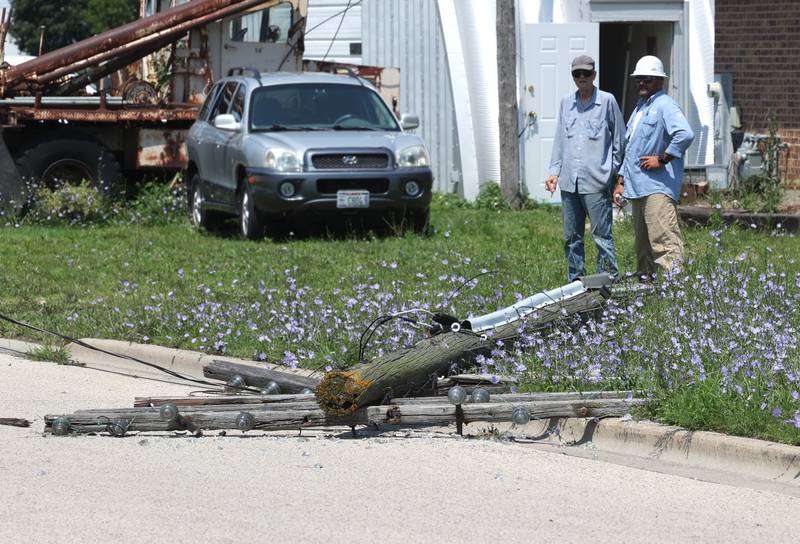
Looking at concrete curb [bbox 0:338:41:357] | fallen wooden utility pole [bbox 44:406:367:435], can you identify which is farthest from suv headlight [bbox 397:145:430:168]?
fallen wooden utility pole [bbox 44:406:367:435]

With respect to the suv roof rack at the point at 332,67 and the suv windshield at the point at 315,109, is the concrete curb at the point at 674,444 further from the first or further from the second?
the suv roof rack at the point at 332,67

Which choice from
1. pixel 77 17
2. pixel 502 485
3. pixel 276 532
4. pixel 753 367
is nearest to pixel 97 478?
pixel 276 532

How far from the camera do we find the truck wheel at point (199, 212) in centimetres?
1698

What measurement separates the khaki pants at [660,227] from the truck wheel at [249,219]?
20.0 feet

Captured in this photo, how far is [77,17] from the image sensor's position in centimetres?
6169

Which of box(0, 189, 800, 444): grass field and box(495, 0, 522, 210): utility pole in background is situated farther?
box(495, 0, 522, 210): utility pole in background

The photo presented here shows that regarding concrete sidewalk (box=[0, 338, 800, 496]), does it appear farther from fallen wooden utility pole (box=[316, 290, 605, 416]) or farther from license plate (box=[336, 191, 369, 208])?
license plate (box=[336, 191, 369, 208])

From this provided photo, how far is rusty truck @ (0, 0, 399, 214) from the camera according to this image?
17.1 metres

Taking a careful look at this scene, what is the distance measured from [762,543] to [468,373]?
306 cm

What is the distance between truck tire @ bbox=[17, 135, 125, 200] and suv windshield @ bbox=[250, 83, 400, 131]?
2.41m

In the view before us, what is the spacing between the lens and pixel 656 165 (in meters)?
9.85

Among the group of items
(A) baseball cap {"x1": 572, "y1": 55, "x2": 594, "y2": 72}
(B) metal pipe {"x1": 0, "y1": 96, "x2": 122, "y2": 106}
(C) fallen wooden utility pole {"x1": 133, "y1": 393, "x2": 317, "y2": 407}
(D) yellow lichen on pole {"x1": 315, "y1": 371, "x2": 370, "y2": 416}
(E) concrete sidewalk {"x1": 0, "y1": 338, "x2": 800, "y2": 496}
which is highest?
(A) baseball cap {"x1": 572, "y1": 55, "x2": 594, "y2": 72}

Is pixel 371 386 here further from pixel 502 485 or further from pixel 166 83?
pixel 166 83

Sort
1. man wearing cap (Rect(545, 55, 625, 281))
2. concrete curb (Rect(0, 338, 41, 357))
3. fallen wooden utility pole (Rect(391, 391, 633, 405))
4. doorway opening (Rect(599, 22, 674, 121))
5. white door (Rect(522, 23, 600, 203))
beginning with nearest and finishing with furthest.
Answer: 1. fallen wooden utility pole (Rect(391, 391, 633, 405))
2. concrete curb (Rect(0, 338, 41, 357))
3. man wearing cap (Rect(545, 55, 625, 281))
4. white door (Rect(522, 23, 600, 203))
5. doorway opening (Rect(599, 22, 674, 121))
